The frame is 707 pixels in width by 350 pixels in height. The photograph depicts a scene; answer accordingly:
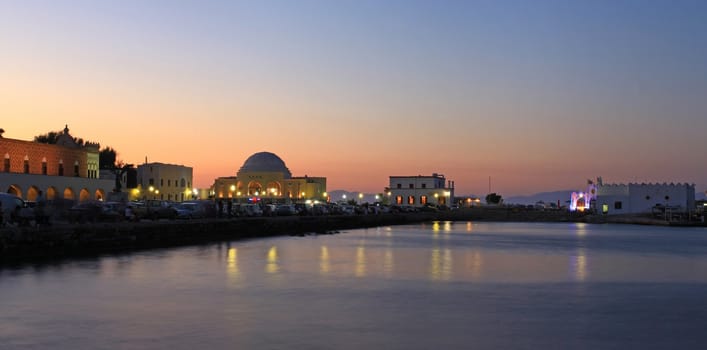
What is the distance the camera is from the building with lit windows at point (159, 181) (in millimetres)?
99500

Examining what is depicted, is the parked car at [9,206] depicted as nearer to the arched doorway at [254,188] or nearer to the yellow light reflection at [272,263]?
the yellow light reflection at [272,263]

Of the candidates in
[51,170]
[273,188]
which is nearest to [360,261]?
[51,170]

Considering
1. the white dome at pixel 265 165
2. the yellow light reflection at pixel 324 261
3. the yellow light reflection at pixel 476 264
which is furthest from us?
the white dome at pixel 265 165

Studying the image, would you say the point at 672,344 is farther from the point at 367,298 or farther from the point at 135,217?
the point at 135,217

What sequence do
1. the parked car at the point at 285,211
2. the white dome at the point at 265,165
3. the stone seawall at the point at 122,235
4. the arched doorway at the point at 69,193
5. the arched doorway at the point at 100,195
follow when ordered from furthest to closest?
the white dome at the point at 265,165, the arched doorway at the point at 100,195, the parked car at the point at 285,211, the arched doorway at the point at 69,193, the stone seawall at the point at 122,235

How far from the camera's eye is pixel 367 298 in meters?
21.5

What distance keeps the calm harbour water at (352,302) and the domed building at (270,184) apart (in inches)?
3536

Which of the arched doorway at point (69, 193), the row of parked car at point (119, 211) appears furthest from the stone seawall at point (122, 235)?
the arched doorway at point (69, 193)

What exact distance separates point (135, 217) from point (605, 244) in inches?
1226

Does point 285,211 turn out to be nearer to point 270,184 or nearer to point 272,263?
point 272,263

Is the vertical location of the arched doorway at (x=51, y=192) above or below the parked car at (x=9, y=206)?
above

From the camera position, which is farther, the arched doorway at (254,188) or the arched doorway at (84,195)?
the arched doorway at (254,188)

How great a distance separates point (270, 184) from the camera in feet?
414

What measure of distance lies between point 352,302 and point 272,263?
39.4 ft
